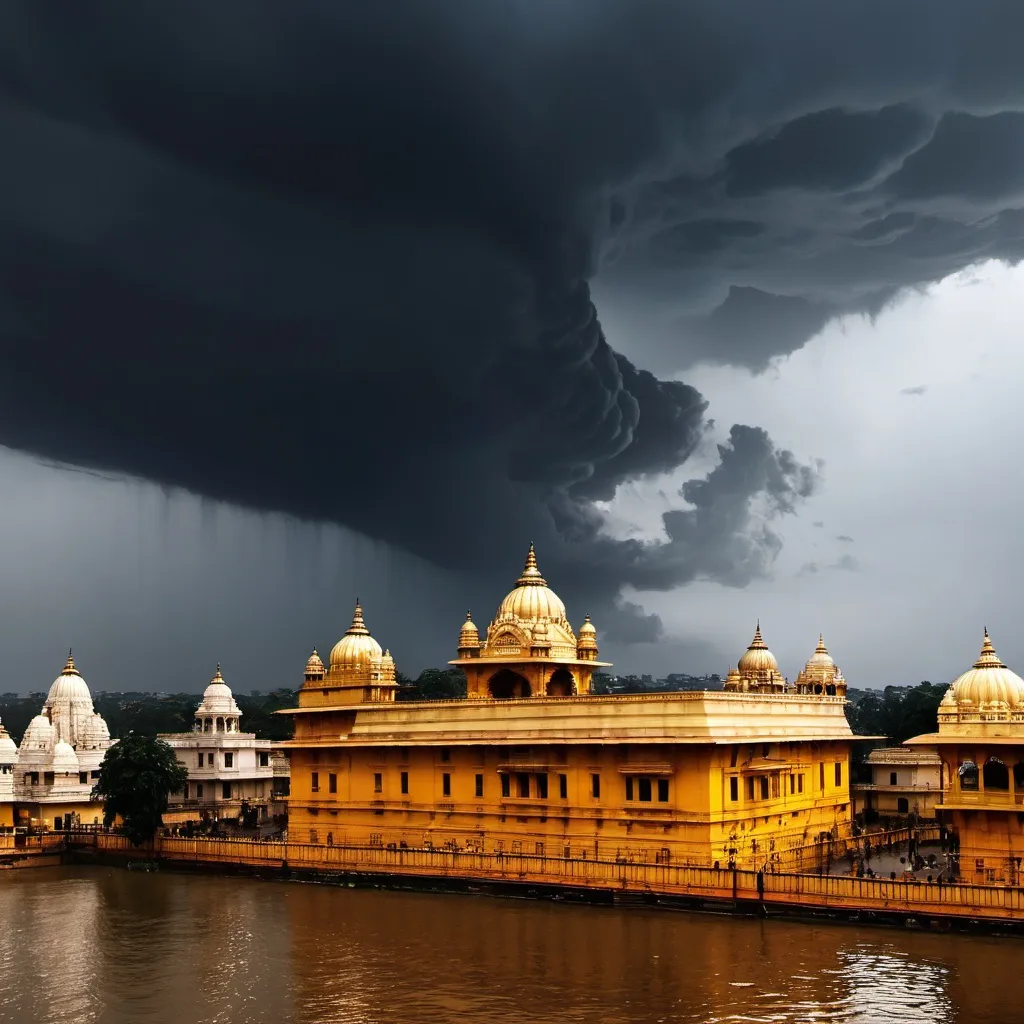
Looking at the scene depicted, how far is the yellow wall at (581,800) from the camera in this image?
46688 millimetres

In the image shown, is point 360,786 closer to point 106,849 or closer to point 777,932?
point 106,849

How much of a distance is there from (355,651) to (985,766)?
28201 millimetres

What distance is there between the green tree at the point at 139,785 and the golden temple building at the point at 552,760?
562cm

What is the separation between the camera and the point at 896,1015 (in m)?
31.7

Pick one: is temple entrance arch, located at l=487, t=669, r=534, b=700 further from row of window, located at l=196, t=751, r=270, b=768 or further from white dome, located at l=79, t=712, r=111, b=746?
white dome, located at l=79, t=712, r=111, b=746

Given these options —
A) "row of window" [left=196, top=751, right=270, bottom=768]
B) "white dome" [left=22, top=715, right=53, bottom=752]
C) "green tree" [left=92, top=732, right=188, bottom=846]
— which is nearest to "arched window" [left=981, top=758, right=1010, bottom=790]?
"green tree" [left=92, top=732, right=188, bottom=846]

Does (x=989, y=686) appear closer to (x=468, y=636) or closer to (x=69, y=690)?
(x=468, y=636)

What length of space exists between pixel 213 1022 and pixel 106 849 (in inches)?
1189

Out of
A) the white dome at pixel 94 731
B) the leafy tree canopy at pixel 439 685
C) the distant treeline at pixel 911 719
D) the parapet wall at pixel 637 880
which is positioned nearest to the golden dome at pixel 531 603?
the parapet wall at pixel 637 880

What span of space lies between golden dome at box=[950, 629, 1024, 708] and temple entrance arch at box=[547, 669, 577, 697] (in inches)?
752

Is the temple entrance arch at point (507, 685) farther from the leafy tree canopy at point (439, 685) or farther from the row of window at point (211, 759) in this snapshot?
the leafy tree canopy at point (439, 685)

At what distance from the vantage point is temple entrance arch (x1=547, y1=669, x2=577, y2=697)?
5834 cm

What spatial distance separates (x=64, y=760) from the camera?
70.2m

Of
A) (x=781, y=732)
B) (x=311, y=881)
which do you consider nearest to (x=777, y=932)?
(x=781, y=732)
